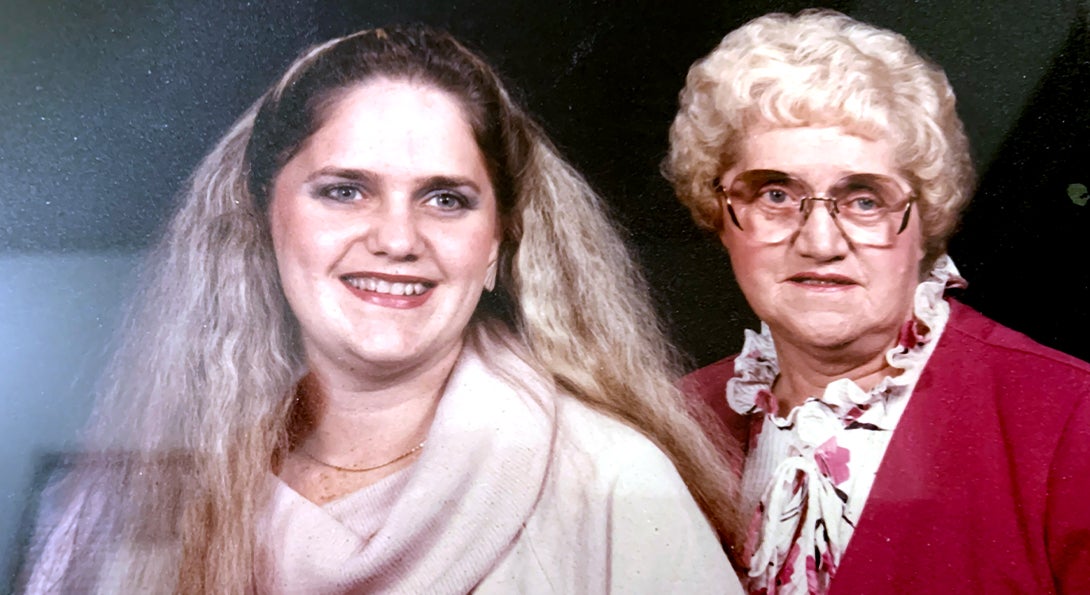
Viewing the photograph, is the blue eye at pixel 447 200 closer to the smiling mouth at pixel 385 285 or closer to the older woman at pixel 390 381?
the older woman at pixel 390 381

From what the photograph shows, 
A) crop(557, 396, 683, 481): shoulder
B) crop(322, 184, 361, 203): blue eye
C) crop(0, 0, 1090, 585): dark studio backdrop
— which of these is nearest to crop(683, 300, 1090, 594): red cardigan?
crop(0, 0, 1090, 585): dark studio backdrop

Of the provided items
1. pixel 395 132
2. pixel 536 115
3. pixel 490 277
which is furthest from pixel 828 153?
pixel 395 132

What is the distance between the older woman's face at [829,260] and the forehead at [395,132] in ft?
1.57

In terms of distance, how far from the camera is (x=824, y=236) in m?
1.43

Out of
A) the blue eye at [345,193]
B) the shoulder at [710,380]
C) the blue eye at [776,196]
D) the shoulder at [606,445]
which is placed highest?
the blue eye at [345,193]

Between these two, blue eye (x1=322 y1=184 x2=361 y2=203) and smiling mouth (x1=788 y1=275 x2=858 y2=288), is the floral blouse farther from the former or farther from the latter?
blue eye (x1=322 y1=184 x2=361 y2=203)

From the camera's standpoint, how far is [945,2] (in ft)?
5.09

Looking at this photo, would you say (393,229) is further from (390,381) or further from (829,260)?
(829,260)

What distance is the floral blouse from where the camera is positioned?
1423 millimetres

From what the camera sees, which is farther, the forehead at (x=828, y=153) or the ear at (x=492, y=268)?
the ear at (x=492, y=268)

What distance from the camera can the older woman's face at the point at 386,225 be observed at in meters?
1.46

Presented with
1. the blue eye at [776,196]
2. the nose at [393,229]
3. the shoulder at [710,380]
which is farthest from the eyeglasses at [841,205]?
the nose at [393,229]

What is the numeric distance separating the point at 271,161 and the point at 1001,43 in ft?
4.22

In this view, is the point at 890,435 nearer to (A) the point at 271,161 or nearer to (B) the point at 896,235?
(B) the point at 896,235
